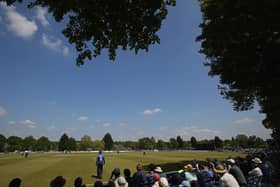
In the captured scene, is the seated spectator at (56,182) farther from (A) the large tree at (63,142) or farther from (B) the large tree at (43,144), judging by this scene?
(B) the large tree at (43,144)

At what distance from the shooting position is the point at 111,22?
5.38 m

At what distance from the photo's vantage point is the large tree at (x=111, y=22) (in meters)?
4.97

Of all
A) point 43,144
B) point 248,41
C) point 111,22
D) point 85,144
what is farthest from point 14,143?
point 111,22

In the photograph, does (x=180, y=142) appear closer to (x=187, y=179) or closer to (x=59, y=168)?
(x=59, y=168)

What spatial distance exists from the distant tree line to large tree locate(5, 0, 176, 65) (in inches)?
4937

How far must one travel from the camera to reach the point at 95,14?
5152 millimetres

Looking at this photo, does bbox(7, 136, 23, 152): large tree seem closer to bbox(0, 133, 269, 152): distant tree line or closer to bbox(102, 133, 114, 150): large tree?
bbox(0, 133, 269, 152): distant tree line

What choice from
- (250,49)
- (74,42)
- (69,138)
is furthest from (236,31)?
(69,138)

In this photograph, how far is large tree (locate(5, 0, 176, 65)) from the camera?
16.3 feet

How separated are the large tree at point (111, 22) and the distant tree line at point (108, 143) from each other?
125 m

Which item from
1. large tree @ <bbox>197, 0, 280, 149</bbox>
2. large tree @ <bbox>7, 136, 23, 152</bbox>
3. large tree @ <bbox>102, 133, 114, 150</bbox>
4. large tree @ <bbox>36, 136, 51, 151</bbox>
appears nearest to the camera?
large tree @ <bbox>197, 0, 280, 149</bbox>

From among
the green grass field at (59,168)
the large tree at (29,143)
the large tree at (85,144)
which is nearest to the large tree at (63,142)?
the large tree at (85,144)

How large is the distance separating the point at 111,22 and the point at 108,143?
5586 inches

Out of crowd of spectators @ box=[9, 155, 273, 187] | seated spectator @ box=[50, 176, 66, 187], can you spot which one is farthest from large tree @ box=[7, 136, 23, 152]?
seated spectator @ box=[50, 176, 66, 187]
